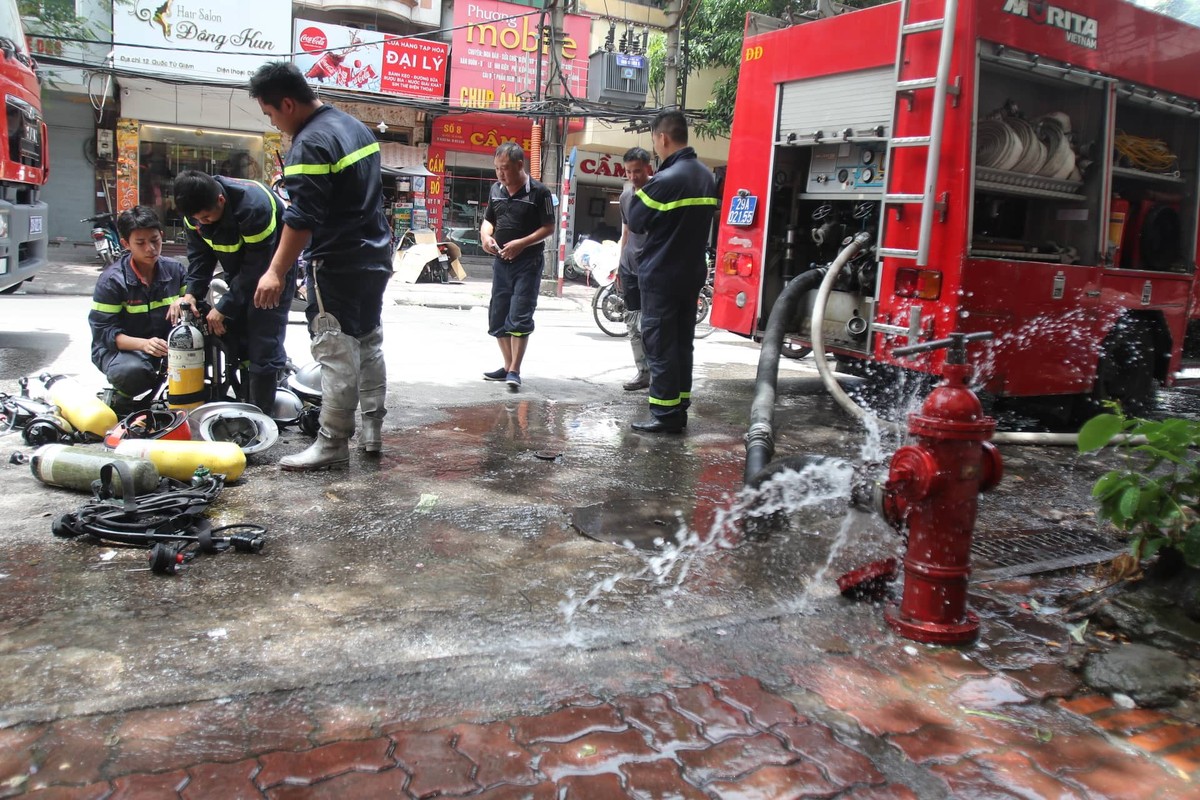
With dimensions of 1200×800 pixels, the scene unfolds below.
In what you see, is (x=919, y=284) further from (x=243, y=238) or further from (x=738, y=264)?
(x=243, y=238)

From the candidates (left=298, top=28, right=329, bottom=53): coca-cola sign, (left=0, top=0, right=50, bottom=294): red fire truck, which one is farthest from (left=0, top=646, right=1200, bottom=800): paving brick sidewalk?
(left=298, top=28, right=329, bottom=53): coca-cola sign

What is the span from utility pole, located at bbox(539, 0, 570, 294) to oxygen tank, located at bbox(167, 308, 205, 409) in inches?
438

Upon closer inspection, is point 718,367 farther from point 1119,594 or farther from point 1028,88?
point 1119,594

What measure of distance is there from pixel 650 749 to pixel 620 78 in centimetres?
1957

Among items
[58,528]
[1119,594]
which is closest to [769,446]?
[1119,594]

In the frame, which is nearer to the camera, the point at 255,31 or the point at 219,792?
the point at 219,792

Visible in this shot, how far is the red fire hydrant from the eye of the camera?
2709 millimetres

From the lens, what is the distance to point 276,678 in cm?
235

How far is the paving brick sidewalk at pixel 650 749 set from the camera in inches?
77.0

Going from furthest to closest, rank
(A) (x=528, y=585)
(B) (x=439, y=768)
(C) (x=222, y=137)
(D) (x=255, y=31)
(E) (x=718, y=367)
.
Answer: (C) (x=222, y=137) → (D) (x=255, y=31) → (E) (x=718, y=367) → (A) (x=528, y=585) → (B) (x=439, y=768)

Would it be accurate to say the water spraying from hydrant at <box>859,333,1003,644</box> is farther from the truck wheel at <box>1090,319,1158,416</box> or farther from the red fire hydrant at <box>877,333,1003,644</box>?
the truck wheel at <box>1090,319,1158,416</box>

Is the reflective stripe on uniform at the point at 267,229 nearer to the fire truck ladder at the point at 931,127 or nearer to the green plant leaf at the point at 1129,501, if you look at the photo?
the fire truck ladder at the point at 931,127

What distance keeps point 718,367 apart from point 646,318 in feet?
11.5

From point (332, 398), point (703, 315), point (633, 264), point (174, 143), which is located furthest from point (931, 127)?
point (174, 143)
